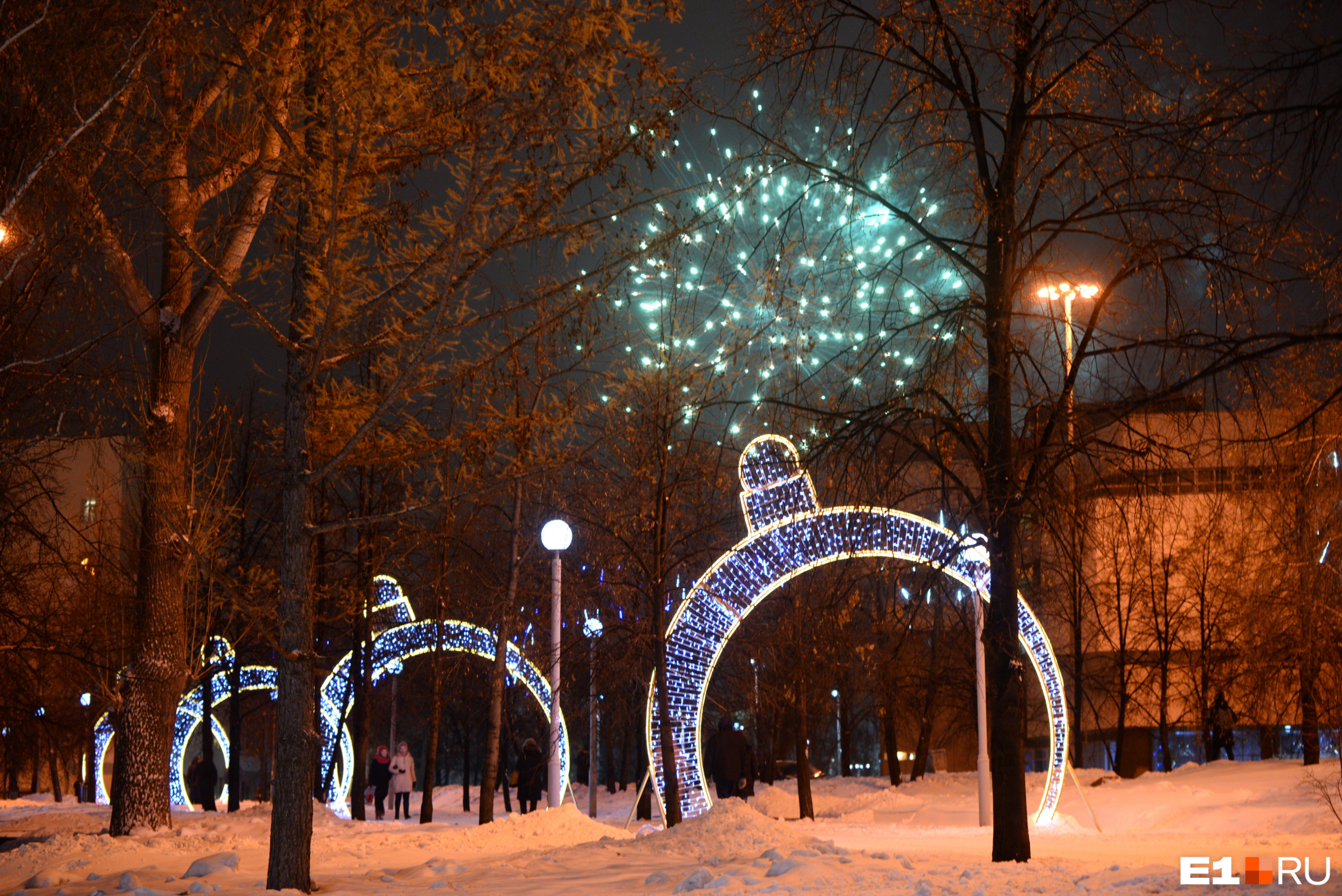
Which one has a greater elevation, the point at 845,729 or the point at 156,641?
the point at 156,641

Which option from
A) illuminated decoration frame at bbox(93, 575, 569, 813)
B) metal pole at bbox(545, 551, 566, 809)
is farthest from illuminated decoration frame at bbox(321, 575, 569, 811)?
metal pole at bbox(545, 551, 566, 809)

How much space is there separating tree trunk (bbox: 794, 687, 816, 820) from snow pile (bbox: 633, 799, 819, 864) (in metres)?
9.48

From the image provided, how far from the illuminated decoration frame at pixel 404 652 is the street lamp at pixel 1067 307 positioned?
1103cm

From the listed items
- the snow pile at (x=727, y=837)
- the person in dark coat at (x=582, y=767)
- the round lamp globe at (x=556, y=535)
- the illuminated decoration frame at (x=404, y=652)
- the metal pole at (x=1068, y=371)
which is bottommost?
the person in dark coat at (x=582, y=767)

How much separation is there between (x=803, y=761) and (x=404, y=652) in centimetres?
809

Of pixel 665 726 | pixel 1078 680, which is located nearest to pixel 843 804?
pixel 1078 680

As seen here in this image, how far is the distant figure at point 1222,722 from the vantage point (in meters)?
21.0

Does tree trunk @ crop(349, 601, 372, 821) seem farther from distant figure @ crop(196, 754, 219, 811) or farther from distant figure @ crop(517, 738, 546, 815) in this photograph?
distant figure @ crop(196, 754, 219, 811)

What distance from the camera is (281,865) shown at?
7.49m

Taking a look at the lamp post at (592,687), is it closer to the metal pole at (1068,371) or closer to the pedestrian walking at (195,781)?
the metal pole at (1068,371)

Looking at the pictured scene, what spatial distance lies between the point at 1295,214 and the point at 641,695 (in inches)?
1063

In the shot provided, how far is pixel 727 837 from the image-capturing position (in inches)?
421

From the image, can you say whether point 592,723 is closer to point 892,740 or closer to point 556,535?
point 556,535

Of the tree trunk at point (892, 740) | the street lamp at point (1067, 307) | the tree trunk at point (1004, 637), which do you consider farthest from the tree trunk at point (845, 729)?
the street lamp at point (1067, 307)
